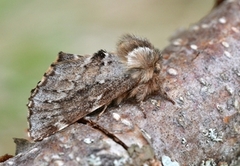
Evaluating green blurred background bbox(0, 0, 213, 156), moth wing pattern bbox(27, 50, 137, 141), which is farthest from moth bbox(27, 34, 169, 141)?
green blurred background bbox(0, 0, 213, 156)

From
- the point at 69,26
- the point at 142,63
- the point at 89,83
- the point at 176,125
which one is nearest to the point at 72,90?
the point at 89,83

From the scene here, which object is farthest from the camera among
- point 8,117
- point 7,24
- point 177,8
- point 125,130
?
point 177,8

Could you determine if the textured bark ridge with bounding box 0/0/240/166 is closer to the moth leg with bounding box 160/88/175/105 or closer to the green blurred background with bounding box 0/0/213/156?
the moth leg with bounding box 160/88/175/105

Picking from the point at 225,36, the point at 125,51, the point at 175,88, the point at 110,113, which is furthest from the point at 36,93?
the point at 225,36

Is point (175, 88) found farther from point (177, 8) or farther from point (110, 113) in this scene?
point (177, 8)

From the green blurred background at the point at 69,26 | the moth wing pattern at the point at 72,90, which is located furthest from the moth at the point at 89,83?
the green blurred background at the point at 69,26

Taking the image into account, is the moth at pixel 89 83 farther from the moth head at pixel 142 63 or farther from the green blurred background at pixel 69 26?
the green blurred background at pixel 69 26
